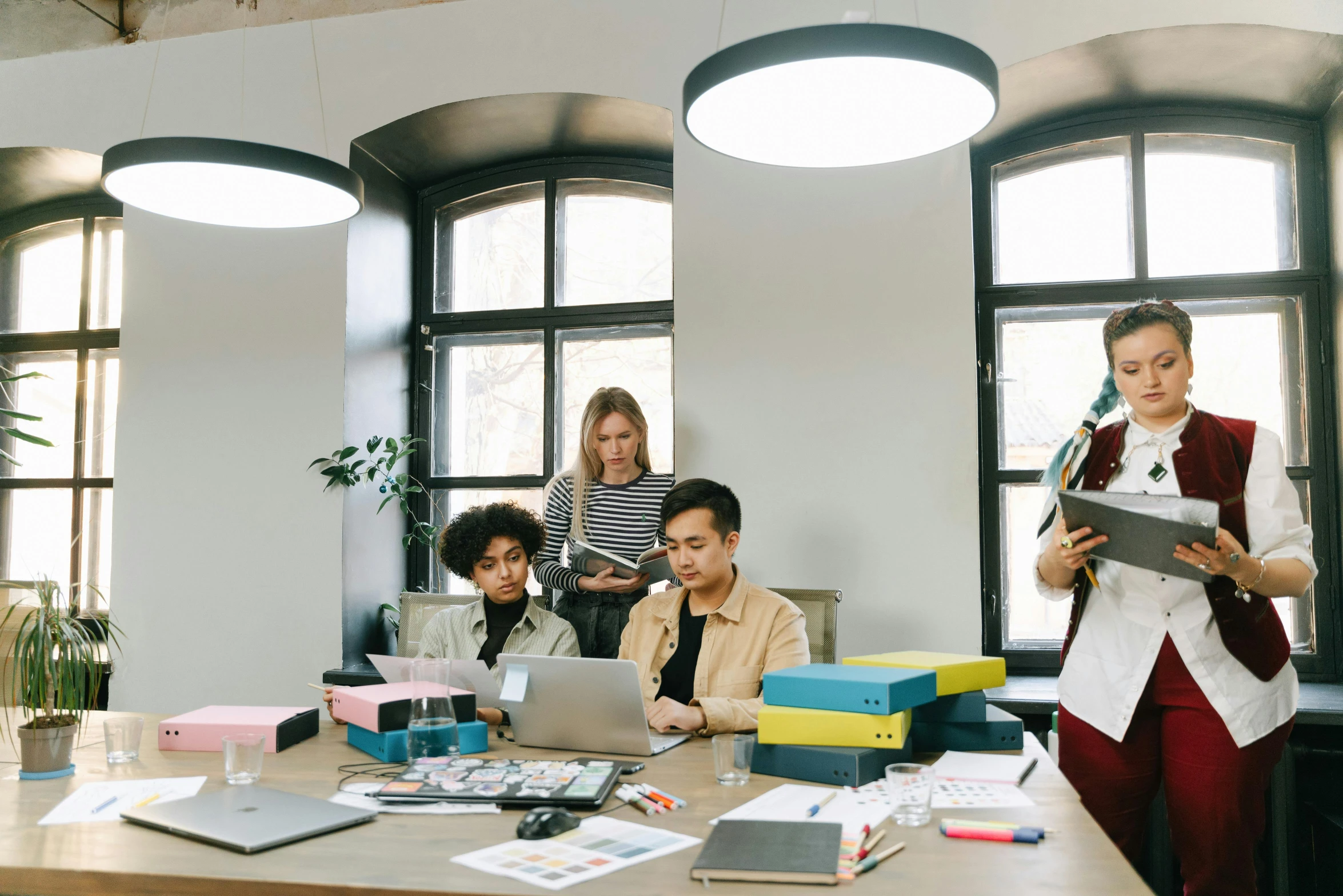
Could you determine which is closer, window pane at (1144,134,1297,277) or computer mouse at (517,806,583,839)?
computer mouse at (517,806,583,839)

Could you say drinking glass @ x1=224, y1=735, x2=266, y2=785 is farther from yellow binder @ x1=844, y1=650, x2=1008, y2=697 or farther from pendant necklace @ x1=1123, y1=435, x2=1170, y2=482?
pendant necklace @ x1=1123, y1=435, x2=1170, y2=482

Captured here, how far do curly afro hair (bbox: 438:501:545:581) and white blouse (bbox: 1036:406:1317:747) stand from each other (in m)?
1.37

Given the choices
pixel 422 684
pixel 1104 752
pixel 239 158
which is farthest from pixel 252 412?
pixel 1104 752

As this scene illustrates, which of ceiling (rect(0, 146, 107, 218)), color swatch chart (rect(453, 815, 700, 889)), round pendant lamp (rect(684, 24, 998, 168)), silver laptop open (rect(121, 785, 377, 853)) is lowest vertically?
color swatch chart (rect(453, 815, 700, 889))

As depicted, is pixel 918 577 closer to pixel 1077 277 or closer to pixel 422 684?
pixel 1077 277

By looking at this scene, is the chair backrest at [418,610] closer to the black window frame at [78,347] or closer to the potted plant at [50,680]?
the potted plant at [50,680]

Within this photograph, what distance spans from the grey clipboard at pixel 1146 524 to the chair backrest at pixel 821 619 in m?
0.89

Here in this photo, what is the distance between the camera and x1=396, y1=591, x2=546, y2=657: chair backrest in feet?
10.2

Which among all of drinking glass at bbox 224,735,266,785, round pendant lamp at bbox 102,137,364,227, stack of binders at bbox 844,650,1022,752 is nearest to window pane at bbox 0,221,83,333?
round pendant lamp at bbox 102,137,364,227

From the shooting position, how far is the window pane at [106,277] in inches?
176

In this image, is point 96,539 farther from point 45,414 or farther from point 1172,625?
point 1172,625

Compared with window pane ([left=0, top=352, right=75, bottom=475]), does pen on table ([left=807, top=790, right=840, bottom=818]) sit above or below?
below

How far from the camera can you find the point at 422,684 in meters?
1.94

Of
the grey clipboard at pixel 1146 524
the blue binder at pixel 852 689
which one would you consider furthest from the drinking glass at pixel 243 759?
the grey clipboard at pixel 1146 524
